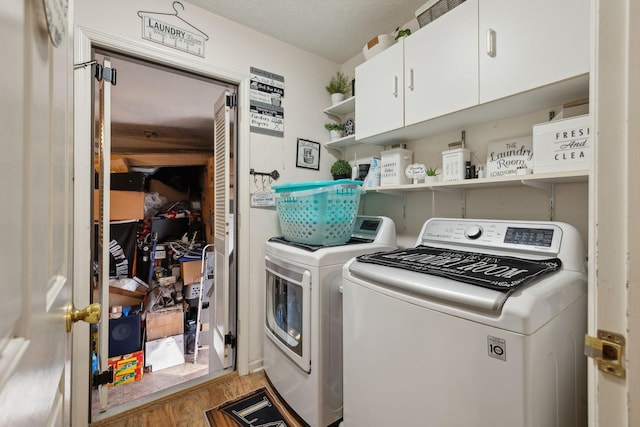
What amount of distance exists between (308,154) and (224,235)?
963mm

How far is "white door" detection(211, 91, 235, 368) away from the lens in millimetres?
2027

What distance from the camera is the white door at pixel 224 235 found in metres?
2.03

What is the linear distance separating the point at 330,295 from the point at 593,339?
104cm

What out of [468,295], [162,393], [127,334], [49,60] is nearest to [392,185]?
[468,295]

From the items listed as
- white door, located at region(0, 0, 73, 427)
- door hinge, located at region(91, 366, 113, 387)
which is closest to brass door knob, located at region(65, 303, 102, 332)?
white door, located at region(0, 0, 73, 427)

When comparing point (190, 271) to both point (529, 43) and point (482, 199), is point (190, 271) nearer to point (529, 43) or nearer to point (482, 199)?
point (482, 199)

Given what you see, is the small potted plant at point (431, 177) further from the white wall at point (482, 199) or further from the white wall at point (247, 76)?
the white wall at point (247, 76)

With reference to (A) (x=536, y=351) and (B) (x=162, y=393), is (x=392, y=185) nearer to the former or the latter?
(A) (x=536, y=351)

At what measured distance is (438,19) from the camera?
1.44 metres

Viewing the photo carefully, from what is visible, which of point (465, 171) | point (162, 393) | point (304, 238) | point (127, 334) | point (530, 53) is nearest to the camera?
point (530, 53)

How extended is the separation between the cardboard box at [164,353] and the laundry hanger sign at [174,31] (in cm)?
253

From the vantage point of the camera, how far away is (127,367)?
2211 millimetres

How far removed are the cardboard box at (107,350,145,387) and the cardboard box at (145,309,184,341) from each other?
358 mm

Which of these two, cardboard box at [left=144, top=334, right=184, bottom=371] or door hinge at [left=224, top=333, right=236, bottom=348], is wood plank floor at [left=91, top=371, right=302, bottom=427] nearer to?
door hinge at [left=224, top=333, right=236, bottom=348]
